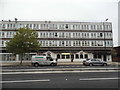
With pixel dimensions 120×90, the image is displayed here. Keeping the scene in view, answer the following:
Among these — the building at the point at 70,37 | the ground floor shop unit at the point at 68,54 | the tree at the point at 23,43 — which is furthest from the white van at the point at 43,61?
the building at the point at 70,37

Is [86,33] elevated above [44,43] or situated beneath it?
elevated above

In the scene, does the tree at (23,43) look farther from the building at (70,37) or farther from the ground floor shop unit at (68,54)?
the building at (70,37)

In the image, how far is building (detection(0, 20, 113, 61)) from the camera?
175ft

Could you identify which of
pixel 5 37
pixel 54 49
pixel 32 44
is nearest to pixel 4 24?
pixel 5 37

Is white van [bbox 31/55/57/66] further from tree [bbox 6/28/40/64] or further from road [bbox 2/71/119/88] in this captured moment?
road [bbox 2/71/119/88]

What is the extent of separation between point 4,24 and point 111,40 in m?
37.0

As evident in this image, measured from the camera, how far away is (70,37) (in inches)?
2167

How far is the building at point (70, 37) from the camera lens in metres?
53.2

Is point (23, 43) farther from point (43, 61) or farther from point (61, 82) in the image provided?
point (61, 82)

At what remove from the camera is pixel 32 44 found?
37.0 meters

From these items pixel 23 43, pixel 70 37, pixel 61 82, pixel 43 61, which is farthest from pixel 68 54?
pixel 61 82

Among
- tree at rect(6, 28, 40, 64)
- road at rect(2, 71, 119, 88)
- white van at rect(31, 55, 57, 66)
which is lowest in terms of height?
white van at rect(31, 55, 57, 66)

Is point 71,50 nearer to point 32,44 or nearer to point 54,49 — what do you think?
point 54,49

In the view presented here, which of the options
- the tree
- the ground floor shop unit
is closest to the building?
the ground floor shop unit
